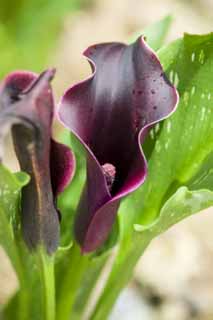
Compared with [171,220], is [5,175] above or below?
above


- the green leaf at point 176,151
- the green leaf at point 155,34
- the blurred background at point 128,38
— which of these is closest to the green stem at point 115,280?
the green leaf at point 176,151

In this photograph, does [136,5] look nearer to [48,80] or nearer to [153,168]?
[153,168]

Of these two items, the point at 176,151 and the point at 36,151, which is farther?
the point at 176,151

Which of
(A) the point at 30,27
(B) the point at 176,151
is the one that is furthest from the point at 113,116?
(A) the point at 30,27

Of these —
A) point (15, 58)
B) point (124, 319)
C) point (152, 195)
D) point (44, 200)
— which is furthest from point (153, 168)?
point (15, 58)

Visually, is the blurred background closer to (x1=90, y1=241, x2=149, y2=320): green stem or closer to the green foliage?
the green foliage

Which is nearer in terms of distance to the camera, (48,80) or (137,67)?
(48,80)

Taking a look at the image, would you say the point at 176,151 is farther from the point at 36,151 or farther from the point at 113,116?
the point at 36,151
